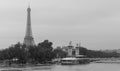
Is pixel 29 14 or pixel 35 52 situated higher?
pixel 29 14

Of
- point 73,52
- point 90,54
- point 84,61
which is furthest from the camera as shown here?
point 90,54

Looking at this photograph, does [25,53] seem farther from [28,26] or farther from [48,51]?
[28,26]

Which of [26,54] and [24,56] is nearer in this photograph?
[24,56]

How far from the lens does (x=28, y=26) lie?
416ft

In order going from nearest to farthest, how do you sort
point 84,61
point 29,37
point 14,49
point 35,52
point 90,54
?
point 14,49 < point 35,52 < point 29,37 < point 84,61 < point 90,54

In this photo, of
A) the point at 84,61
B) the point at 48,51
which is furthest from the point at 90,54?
the point at 48,51

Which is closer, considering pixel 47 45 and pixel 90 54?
pixel 47 45

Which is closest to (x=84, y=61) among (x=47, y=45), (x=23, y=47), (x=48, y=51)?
(x=47, y=45)

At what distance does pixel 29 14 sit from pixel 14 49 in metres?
47.4

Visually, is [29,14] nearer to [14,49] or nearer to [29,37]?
[29,37]

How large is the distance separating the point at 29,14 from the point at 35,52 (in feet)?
131

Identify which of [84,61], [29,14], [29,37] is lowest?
[84,61]

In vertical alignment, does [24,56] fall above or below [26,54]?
below

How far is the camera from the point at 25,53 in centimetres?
8788
